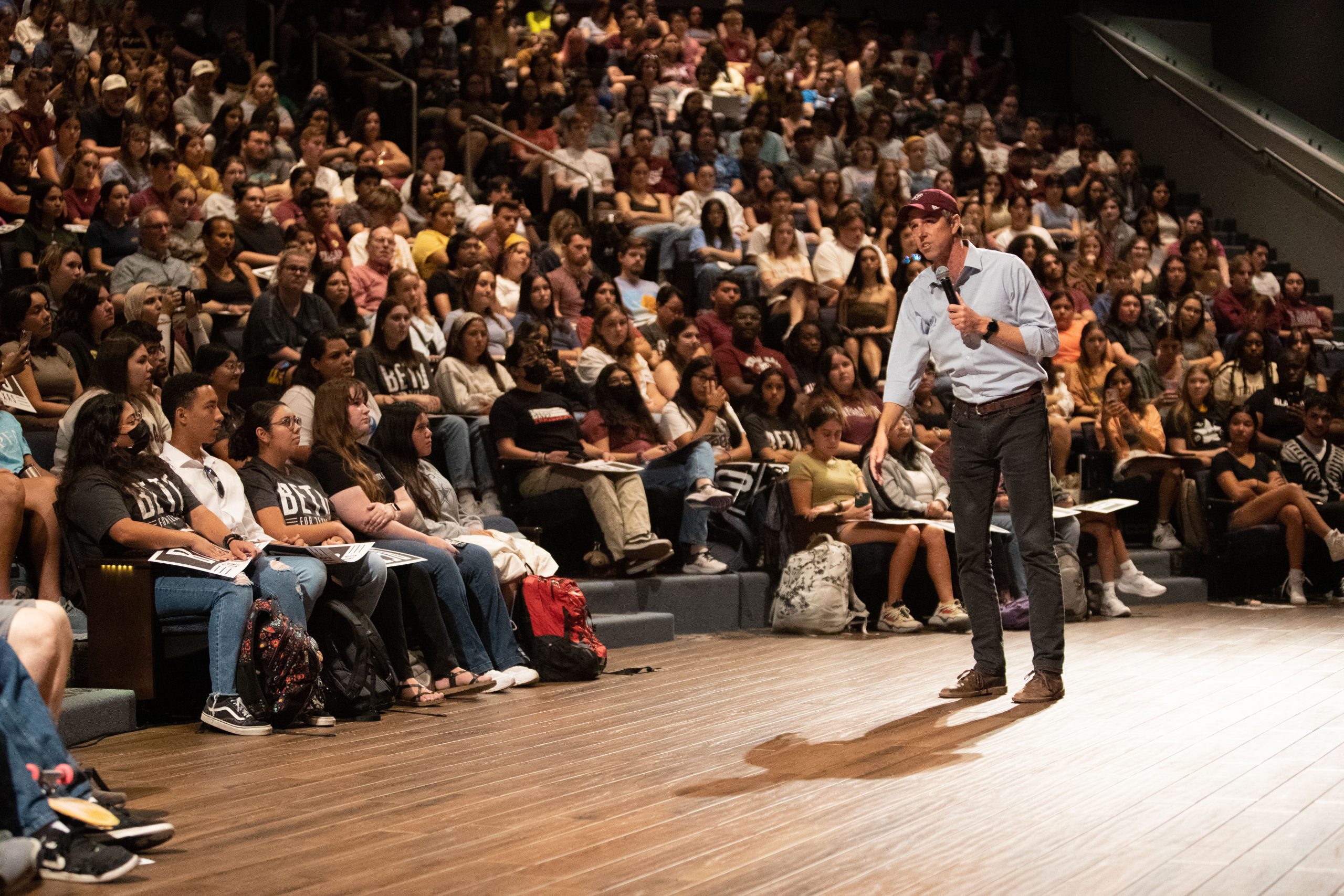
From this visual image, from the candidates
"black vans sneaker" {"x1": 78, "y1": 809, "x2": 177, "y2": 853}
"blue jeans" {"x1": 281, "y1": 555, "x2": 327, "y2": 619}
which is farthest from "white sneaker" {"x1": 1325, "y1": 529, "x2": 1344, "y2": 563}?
"black vans sneaker" {"x1": 78, "y1": 809, "x2": 177, "y2": 853}

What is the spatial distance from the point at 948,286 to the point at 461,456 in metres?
2.68

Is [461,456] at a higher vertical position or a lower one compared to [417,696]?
higher

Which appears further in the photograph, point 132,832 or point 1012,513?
point 1012,513

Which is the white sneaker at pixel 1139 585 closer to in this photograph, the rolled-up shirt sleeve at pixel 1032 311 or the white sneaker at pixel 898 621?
the white sneaker at pixel 898 621

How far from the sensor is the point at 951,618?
6.37 meters

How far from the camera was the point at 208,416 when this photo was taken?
15.0ft

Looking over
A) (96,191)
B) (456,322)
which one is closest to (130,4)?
(96,191)

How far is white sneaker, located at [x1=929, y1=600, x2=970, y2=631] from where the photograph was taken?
6359mm

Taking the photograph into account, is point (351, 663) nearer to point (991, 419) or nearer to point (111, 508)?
point (111, 508)

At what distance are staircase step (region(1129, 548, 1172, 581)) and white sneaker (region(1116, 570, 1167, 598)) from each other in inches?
19.7

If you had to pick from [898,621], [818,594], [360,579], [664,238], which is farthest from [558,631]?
[664,238]

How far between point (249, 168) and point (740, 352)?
318 centimetres

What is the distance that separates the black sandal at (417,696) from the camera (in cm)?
454

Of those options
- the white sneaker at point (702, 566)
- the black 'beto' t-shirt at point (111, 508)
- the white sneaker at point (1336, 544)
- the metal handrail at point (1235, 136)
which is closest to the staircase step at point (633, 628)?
the white sneaker at point (702, 566)
